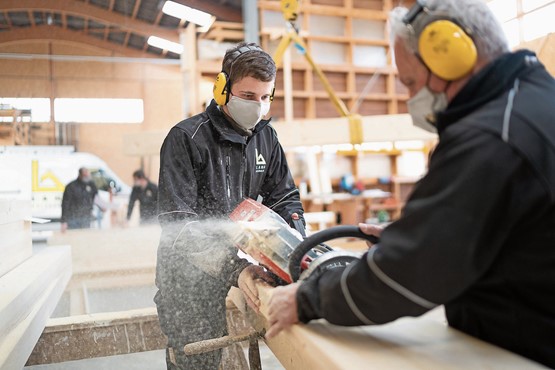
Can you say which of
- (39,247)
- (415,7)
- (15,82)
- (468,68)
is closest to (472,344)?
(468,68)

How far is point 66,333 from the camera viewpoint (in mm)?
1749

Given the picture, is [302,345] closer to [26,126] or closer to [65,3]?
[26,126]

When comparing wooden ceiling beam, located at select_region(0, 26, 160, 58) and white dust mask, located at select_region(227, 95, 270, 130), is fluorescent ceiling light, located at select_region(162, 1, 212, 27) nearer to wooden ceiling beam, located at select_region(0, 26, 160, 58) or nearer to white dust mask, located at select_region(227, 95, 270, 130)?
wooden ceiling beam, located at select_region(0, 26, 160, 58)

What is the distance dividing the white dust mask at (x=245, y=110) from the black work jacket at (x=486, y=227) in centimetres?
79

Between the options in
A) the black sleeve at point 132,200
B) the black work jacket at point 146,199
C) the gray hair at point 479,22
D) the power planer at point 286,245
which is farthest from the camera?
the black sleeve at point 132,200

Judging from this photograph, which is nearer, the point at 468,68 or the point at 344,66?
the point at 468,68

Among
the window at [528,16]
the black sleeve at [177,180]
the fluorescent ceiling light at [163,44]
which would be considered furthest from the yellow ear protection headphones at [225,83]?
the window at [528,16]

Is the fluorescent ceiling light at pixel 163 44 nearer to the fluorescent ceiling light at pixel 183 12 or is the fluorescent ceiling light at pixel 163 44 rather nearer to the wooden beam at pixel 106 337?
the fluorescent ceiling light at pixel 183 12

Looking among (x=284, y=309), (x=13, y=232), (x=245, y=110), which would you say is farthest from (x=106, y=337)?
(x=284, y=309)

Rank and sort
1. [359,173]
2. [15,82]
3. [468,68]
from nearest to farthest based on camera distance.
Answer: [468,68], [15,82], [359,173]

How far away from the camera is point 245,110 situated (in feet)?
5.04

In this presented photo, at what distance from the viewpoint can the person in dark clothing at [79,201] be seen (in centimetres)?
268

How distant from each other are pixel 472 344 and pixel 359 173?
6916 mm

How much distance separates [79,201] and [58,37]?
0.98 metres
